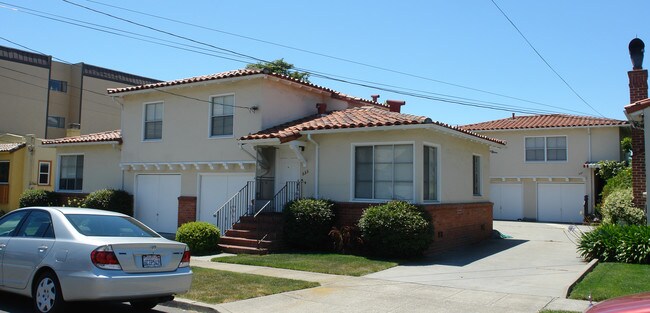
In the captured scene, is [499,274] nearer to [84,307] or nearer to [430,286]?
[430,286]

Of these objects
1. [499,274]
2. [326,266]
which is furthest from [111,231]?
[499,274]

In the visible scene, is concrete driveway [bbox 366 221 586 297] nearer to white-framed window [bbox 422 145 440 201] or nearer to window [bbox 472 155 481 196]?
white-framed window [bbox 422 145 440 201]

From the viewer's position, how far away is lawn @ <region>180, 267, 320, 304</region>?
29.7 ft

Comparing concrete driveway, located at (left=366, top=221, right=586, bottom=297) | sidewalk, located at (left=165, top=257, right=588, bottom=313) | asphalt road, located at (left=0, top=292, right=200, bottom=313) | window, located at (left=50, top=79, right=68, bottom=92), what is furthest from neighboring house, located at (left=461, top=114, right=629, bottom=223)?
window, located at (left=50, top=79, right=68, bottom=92)

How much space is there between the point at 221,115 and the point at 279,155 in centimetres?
273

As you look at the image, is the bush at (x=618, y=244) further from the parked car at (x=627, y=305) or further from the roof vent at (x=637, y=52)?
the parked car at (x=627, y=305)

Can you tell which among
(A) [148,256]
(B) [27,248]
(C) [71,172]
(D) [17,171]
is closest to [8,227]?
(B) [27,248]

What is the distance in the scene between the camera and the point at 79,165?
2286 centimetres

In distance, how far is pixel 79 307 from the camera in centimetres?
796

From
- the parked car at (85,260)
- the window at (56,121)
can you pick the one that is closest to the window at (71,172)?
the parked car at (85,260)

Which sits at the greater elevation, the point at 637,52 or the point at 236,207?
the point at 637,52

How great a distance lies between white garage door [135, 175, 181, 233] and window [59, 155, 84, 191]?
3646mm

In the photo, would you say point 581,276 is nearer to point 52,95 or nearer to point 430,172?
point 430,172

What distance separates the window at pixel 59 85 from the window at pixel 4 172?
55.7 ft
